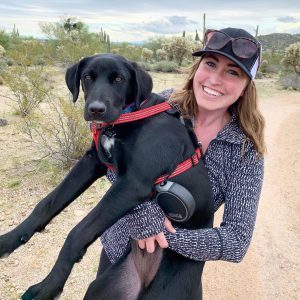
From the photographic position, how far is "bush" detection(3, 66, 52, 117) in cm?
852


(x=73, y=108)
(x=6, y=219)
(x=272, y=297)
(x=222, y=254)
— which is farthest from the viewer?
(x=73, y=108)

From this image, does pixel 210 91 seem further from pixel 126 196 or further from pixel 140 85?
pixel 126 196

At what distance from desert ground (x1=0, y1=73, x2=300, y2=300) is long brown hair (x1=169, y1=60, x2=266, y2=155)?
87.1 inches

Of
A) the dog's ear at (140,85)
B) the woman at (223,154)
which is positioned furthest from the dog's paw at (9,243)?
the dog's ear at (140,85)

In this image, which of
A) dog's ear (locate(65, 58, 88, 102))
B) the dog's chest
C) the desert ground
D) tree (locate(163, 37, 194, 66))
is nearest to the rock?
the desert ground

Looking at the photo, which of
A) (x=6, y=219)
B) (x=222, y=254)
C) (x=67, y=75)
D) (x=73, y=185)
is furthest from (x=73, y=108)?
(x=222, y=254)

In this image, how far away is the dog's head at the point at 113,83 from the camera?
2.47m

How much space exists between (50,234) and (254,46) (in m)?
3.63

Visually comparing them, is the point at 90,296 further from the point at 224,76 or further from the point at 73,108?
the point at 73,108

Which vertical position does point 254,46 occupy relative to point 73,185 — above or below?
above

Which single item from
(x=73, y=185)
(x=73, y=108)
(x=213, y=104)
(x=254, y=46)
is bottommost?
(x=73, y=108)

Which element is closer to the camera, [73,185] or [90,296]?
[90,296]

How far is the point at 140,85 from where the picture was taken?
2525 millimetres

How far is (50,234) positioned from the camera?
5055mm
